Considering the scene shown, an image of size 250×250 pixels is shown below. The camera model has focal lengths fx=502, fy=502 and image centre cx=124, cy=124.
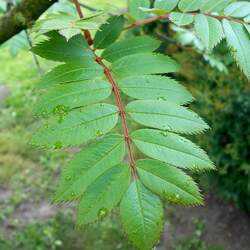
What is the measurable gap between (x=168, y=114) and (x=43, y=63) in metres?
4.86

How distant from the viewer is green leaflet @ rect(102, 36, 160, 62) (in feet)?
3.38

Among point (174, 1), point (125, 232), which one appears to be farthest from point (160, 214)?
point (174, 1)

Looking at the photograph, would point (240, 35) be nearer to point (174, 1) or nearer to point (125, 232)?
point (174, 1)

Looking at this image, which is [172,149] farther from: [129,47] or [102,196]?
[129,47]

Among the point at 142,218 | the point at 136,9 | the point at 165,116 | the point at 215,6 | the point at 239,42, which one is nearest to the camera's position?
the point at 142,218

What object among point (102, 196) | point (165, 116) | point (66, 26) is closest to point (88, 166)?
point (102, 196)

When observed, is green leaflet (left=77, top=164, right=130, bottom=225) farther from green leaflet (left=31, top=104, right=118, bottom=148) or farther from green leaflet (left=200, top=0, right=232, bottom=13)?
green leaflet (left=200, top=0, right=232, bottom=13)

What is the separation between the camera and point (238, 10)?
104 centimetres

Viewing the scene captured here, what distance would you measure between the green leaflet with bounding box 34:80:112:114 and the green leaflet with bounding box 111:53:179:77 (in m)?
0.06

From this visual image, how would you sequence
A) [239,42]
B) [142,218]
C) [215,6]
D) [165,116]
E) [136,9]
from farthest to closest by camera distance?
[136,9], [215,6], [239,42], [165,116], [142,218]

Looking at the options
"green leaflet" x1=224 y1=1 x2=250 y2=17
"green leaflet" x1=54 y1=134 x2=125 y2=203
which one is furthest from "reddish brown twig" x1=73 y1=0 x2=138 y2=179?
"green leaflet" x1=224 y1=1 x2=250 y2=17

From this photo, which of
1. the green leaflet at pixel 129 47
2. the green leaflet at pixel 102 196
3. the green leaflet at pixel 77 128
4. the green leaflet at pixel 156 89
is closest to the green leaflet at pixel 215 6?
the green leaflet at pixel 129 47

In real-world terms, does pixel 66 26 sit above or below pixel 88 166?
above

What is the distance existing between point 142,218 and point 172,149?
128mm
